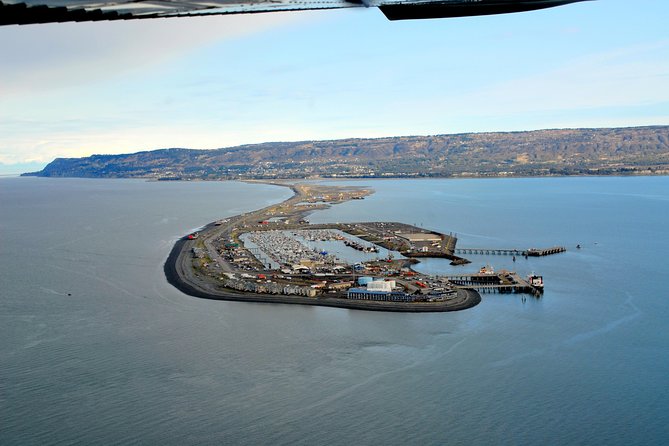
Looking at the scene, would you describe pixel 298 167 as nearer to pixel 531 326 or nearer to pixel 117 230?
pixel 117 230

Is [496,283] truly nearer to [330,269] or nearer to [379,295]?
[379,295]

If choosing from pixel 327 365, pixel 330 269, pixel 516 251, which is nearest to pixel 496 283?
pixel 330 269

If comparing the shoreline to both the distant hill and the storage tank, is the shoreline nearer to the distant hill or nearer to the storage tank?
the storage tank

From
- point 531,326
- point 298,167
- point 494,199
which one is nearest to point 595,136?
point 298,167

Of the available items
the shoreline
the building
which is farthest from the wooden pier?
the building

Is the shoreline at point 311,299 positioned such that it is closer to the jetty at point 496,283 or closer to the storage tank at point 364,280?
the jetty at point 496,283

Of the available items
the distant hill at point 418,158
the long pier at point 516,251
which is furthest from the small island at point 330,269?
the distant hill at point 418,158
